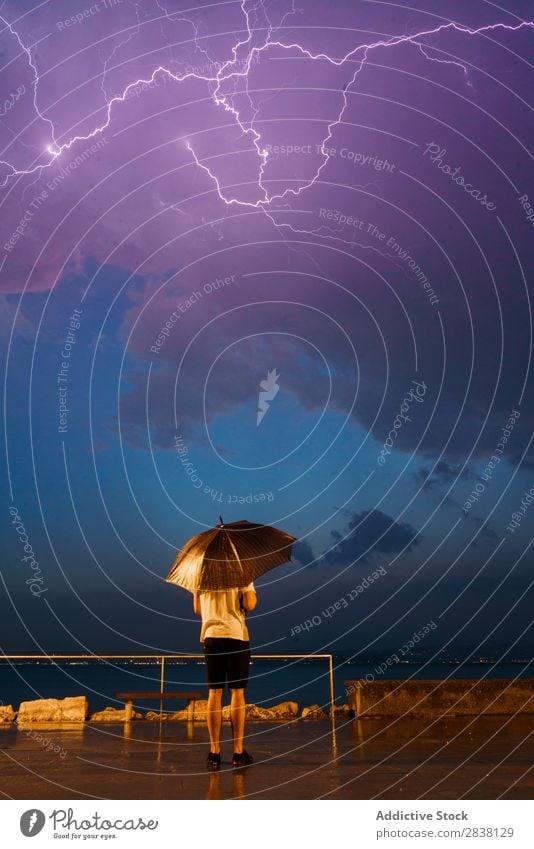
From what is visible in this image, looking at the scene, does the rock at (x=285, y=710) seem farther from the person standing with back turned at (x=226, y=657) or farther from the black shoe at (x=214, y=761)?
the black shoe at (x=214, y=761)

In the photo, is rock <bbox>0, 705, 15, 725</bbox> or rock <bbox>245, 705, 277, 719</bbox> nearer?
rock <bbox>0, 705, 15, 725</bbox>

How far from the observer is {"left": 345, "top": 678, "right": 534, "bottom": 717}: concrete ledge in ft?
37.7

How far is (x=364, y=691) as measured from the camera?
11.6 m

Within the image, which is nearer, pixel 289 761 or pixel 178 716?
pixel 289 761

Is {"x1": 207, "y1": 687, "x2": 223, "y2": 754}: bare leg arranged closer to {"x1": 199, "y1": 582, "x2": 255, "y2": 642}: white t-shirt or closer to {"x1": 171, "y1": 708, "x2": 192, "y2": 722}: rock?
{"x1": 199, "y1": 582, "x2": 255, "y2": 642}: white t-shirt

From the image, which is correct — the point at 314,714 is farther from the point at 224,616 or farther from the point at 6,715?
the point at 224,616

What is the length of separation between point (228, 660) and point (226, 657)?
0.11ft

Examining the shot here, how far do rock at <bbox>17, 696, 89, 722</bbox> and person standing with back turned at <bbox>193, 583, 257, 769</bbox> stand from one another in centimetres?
573

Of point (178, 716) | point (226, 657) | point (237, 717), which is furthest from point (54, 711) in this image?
point (226, 657)

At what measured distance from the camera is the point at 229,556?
24.6 ft

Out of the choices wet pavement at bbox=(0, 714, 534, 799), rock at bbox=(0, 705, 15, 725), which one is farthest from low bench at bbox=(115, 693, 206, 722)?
rock at bbox=(0, 705, 15, 725)
